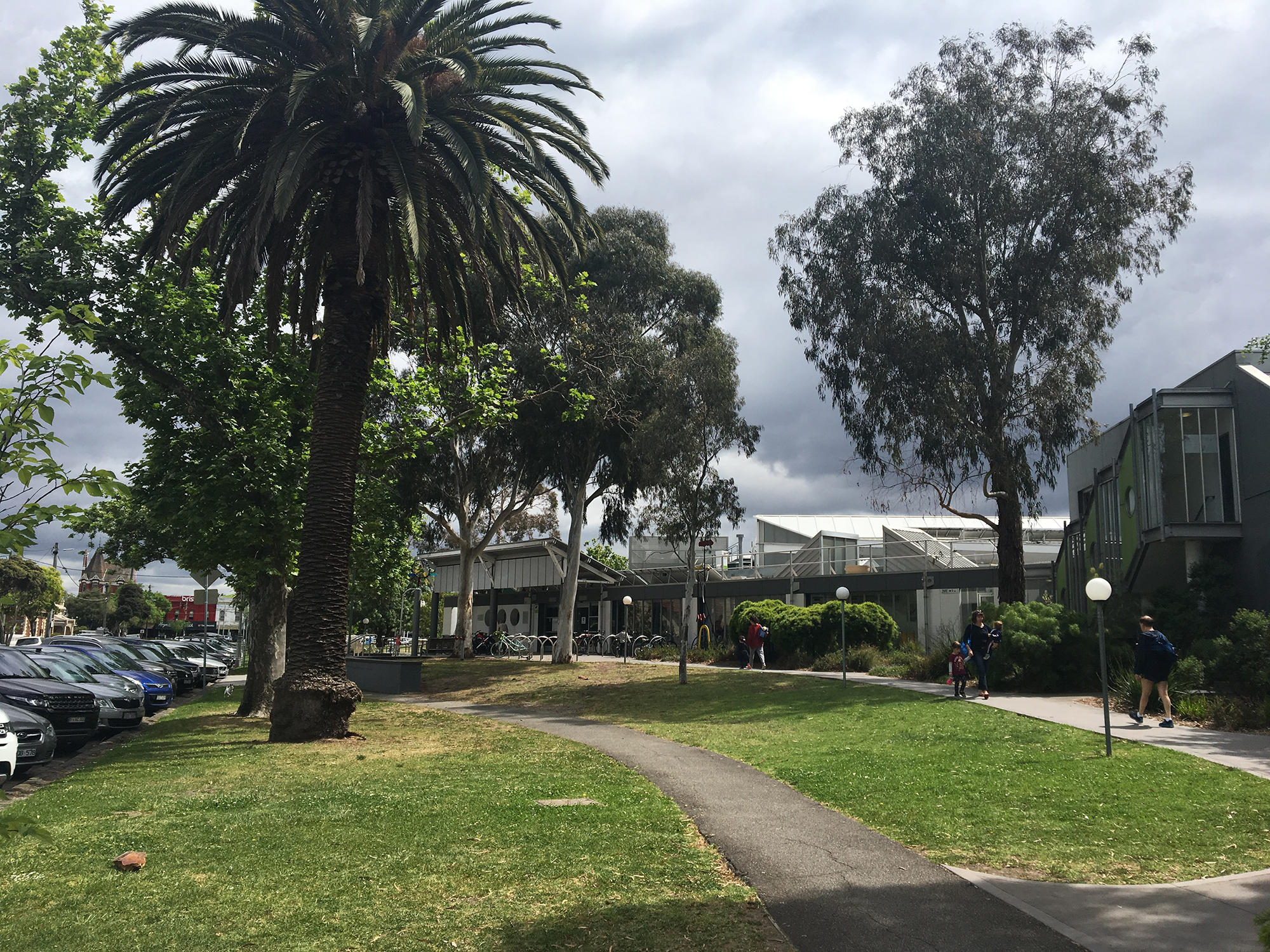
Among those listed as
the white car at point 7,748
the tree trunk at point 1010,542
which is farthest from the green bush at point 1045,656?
the white car at point 7,748

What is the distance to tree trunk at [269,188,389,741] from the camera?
48.3 ft

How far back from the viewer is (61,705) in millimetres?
14492

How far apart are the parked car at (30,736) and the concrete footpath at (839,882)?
26.1ft

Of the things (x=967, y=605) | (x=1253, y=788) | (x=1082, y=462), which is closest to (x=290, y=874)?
(x=1253, y=788)

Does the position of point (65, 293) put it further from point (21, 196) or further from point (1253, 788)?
point (1253, 788)

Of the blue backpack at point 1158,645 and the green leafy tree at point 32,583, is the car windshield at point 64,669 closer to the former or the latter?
the blue backpack at point 1158,645

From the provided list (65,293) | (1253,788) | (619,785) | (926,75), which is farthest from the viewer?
(926,75)

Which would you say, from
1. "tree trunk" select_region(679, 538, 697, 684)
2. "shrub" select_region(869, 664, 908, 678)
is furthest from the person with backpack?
"tree trunk" select_region(679, 538, 697, 684)

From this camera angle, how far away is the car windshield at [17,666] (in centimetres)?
1638

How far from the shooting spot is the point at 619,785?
10.8 metres

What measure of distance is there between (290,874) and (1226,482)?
2235 cm

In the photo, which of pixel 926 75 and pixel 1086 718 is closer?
pixel 1086 718

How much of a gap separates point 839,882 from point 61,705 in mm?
12741

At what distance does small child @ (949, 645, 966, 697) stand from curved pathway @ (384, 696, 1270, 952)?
10.7m
